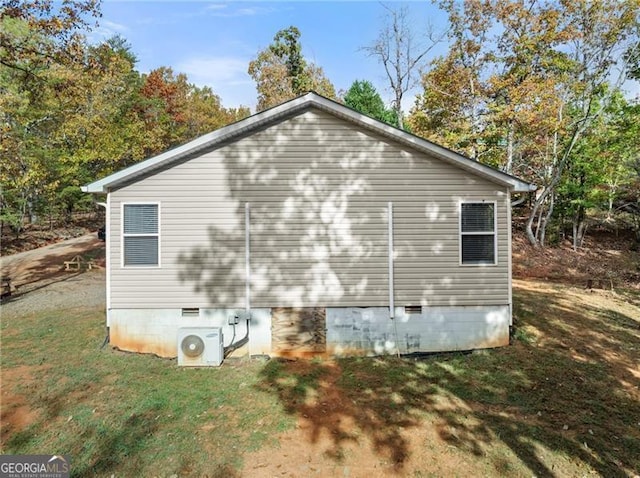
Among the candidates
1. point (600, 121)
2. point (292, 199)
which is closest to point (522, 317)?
point (292, 199)

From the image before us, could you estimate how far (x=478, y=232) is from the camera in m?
8.11

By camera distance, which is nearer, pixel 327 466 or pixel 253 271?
pixel 327 466

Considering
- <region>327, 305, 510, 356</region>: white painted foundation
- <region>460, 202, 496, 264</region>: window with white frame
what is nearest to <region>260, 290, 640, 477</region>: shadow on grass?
<region>327, 305, 510, 356</region>: white painted foundation

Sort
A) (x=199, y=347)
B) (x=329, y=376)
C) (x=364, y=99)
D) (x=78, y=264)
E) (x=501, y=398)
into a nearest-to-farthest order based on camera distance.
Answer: (x=501, y=398) → (x=329, y=376) → (x=199, y=347) → (x=78, y=264) → (x=364, y=99)

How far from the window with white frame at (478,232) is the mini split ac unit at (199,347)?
5.88 meters

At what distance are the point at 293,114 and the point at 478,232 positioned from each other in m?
5.05

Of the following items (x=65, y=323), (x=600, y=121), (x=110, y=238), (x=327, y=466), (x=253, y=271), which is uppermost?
(x=600, y=121)

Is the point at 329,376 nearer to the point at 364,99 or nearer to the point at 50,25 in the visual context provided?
the point at 50,25

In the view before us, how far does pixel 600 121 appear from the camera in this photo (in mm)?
19688

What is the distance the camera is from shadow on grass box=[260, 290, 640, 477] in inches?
195

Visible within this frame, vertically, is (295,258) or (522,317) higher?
(295,258)

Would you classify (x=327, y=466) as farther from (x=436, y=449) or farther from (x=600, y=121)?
(x=600, y=121)

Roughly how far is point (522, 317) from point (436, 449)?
6.36 metres
